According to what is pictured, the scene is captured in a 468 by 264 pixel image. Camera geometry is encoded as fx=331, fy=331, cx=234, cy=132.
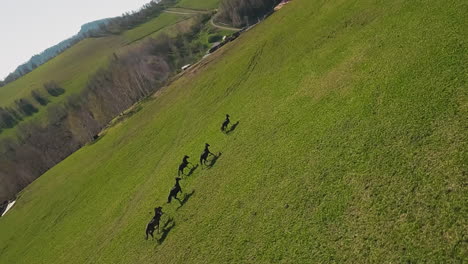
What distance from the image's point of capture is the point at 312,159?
26766 mm

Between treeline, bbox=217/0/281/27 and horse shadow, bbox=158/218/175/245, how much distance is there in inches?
4805

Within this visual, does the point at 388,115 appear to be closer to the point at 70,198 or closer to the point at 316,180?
the point at 316,180

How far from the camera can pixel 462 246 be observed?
15.6 m

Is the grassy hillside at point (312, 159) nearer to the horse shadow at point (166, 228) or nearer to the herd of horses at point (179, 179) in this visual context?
the horse shadow at point (166, 228)

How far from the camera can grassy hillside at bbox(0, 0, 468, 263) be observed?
19172 millimetres

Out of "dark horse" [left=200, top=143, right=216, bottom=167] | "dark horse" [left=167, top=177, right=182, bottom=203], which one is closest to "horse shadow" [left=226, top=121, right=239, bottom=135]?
"dark horse" [left=200, top=143, right=216, bottom=167]

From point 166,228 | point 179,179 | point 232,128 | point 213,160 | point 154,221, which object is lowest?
point 166,228

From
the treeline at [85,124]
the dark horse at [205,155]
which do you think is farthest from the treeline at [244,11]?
the dark horse at [205,155]

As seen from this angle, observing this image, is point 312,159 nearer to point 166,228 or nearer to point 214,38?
point 166,228

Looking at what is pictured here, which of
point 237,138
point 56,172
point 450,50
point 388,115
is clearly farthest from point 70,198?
point 450,50

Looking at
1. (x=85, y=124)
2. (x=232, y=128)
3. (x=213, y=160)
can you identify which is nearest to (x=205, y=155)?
(x=213, y=160)

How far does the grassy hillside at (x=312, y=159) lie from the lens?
1917cm

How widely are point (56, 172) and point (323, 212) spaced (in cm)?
7772

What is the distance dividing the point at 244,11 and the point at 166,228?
477 ft
